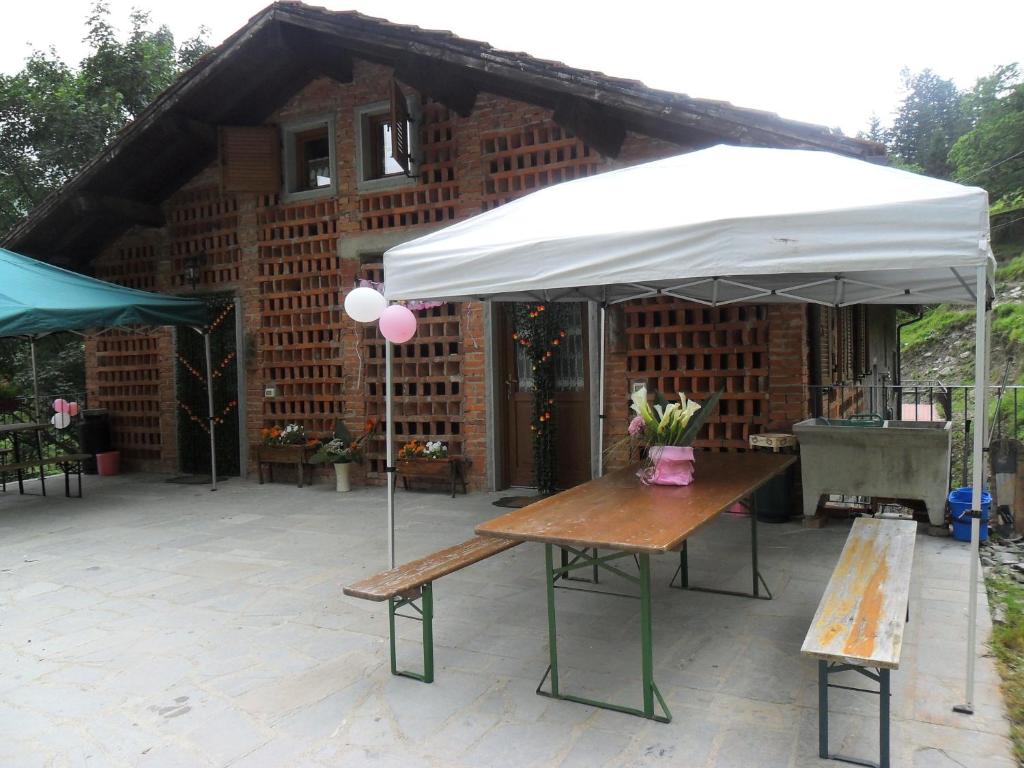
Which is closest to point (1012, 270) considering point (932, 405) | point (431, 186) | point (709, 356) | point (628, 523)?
point (932, 405)

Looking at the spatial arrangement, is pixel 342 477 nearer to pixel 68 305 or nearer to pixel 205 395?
pixel 205 395

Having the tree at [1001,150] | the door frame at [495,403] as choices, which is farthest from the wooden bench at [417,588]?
the tree at [1001,150]

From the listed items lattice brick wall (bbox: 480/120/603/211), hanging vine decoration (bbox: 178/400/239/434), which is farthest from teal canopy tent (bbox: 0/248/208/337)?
lattice brick wall (bbox: 480/120/603/211)

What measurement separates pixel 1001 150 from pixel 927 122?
1788cm

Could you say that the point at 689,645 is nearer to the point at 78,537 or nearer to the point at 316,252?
the point at 78,537

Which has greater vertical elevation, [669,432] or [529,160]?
[529,160]

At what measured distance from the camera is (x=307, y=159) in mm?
8383

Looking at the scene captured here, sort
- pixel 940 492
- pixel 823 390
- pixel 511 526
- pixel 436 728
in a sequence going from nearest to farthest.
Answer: pixel 436 728 → pixel 511 526 → pixel 940 492 → pixel 823 390

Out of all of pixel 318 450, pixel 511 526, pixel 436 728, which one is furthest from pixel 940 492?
pixel 318 450

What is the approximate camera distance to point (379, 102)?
297 inches

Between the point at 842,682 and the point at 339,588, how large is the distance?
2812 mm

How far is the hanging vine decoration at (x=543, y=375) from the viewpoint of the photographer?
6598 millimetres

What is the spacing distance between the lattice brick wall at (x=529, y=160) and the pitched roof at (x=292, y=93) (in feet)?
0.84

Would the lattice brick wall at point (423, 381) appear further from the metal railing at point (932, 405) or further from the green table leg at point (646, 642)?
the green table leg at point (646, 642)
